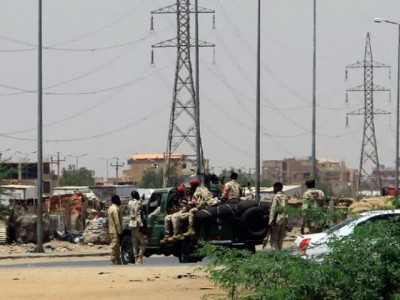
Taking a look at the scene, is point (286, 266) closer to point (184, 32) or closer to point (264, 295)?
point (264, 295)

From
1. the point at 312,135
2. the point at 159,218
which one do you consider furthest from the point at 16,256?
the point at 312,135

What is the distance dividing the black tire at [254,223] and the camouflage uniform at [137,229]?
2.40 meters

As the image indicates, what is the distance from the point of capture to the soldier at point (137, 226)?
31.7 metres

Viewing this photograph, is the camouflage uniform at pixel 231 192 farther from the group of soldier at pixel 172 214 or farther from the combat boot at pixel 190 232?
the combat boot at pixel 190 232

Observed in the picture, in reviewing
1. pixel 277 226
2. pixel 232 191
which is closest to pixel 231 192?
pixel 232 191

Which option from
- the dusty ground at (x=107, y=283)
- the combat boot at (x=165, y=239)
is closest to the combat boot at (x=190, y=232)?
the combat boot at (x=165, y=239)

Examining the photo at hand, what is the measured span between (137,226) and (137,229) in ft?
0.31

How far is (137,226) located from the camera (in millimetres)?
31703

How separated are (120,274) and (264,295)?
957 cm

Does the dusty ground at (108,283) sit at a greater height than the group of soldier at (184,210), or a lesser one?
lesser

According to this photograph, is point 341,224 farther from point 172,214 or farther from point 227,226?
point 172,214

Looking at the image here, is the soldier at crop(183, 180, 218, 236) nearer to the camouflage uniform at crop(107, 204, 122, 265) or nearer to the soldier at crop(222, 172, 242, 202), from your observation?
the soldier at crop(222, 172, 242, 202)

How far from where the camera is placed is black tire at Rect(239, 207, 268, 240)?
1227 inches

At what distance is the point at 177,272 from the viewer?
27.2 metres
